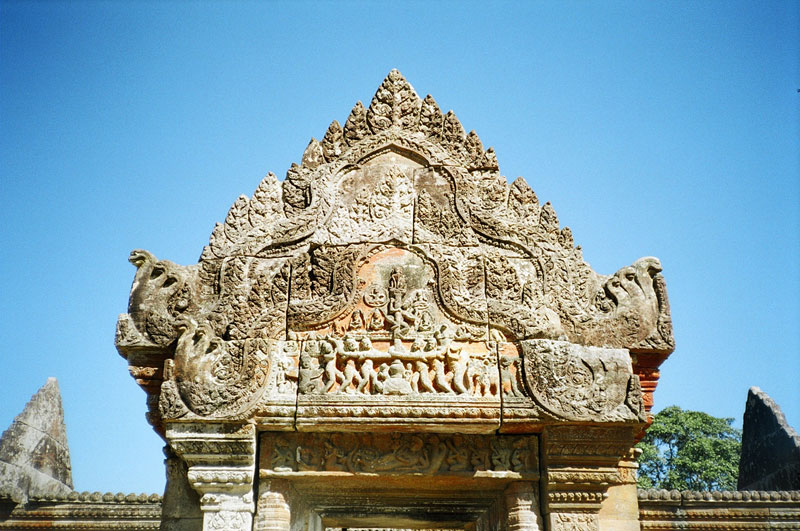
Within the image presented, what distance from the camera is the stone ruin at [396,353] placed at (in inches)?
230

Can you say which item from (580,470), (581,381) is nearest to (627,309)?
(581,381)

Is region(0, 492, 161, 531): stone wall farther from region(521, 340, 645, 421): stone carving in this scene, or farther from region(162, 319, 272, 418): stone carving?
region(521, 340, 645, 421): stone carving

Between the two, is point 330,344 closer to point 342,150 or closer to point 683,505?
point 342,150

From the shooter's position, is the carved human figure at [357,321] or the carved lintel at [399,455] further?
the carved human figure at [357,321]

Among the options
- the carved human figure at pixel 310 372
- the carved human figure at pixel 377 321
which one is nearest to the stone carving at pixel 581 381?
the carved human figure at pixel 377 321

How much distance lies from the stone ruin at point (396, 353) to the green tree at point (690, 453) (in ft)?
52.4

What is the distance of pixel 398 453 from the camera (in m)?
6.10

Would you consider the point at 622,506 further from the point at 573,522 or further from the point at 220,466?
the point at 220,466

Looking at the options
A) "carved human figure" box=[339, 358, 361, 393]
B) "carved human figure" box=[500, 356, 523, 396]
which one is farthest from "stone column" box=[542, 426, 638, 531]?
"carved human figure" box=[339, 358, 361, 393]

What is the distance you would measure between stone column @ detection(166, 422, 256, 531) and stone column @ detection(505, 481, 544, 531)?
211 centimetres

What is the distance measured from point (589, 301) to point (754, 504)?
6.20m

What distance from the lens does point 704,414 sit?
2319cm

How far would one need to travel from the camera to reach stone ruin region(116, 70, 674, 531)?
19.2 feet

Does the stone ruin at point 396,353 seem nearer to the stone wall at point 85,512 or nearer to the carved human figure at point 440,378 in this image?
the carved human figure at point 440,378
